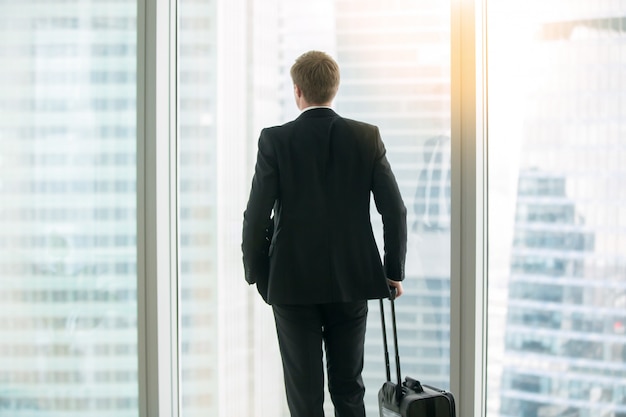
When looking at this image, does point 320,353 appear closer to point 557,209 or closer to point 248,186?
point 248,186

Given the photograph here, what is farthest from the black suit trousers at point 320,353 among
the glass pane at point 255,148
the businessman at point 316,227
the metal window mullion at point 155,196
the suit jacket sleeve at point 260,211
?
the metal window mullion at point 155,196

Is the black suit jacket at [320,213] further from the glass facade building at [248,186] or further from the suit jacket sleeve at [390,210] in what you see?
the glass facade building at [248,186]

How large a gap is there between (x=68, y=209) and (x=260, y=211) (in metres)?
1.15

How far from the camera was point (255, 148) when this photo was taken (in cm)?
257

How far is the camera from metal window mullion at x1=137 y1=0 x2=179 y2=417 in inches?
102

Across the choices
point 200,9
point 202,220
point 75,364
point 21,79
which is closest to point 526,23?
point 200,9

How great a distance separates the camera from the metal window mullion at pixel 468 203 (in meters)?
2.33

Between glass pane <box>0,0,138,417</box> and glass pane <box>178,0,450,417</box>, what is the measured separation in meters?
0.25

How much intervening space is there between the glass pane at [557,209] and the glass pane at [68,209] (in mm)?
1405

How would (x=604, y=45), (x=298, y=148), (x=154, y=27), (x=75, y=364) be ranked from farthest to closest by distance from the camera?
(x=75, y=364)
(x=154, y=27)
(x=604, y=45)
(x=298, y=148)

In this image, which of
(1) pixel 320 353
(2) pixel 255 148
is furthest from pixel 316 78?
(1) pixel 320 353

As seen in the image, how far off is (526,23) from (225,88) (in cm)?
111

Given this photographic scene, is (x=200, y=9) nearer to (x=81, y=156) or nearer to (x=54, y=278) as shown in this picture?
(x=81, y=156)

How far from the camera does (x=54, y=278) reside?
275cm
